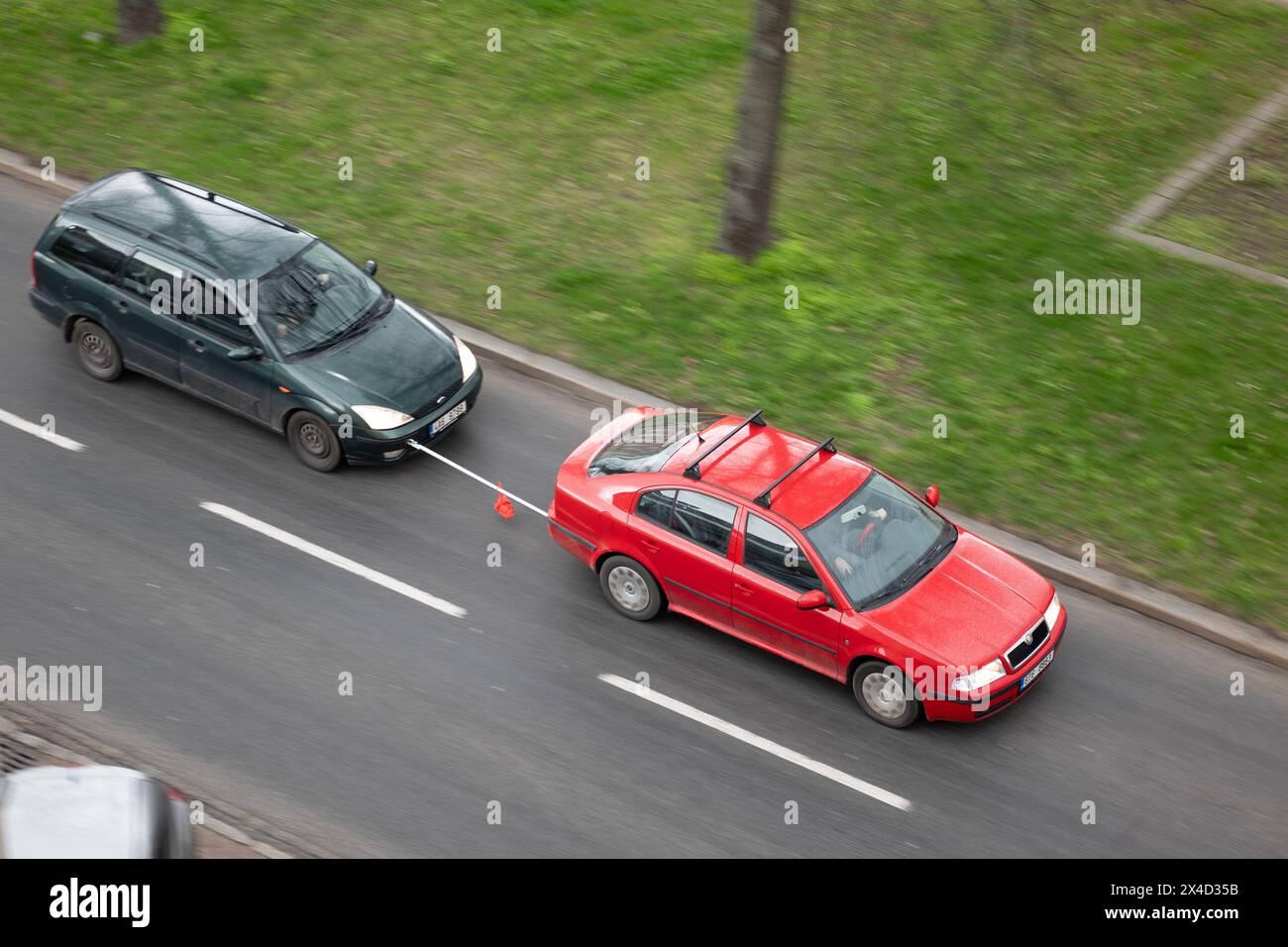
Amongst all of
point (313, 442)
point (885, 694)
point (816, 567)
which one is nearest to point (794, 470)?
point (816, 567)

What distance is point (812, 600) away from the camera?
10.0 meters

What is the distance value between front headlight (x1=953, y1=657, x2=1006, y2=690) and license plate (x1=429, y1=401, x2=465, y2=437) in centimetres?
541

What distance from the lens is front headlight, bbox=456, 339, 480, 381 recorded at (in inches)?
501

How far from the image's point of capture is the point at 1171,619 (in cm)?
1146

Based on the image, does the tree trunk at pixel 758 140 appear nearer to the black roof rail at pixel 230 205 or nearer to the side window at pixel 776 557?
the black roof rail at pixel 230 205

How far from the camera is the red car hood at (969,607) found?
9.93 metres

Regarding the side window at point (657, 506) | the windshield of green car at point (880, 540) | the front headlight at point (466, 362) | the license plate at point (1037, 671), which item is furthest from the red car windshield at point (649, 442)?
the license plate at point (1037, 671)

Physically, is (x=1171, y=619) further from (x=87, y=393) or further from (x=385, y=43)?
(x=385, y=43)

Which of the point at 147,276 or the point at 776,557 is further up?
the point at 147,276

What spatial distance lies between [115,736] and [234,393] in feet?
12.1

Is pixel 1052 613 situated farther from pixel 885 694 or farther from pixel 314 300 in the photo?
pixel 314 300

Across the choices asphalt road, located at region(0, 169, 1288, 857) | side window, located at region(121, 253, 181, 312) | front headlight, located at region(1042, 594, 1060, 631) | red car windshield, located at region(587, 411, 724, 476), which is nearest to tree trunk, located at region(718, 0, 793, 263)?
red car windshield, located at region(587, 411, 724, 476)

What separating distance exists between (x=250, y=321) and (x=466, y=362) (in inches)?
82.6

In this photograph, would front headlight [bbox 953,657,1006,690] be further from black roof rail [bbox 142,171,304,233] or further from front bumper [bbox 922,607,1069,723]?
black roof rail [bbox 142,171,304,233]
